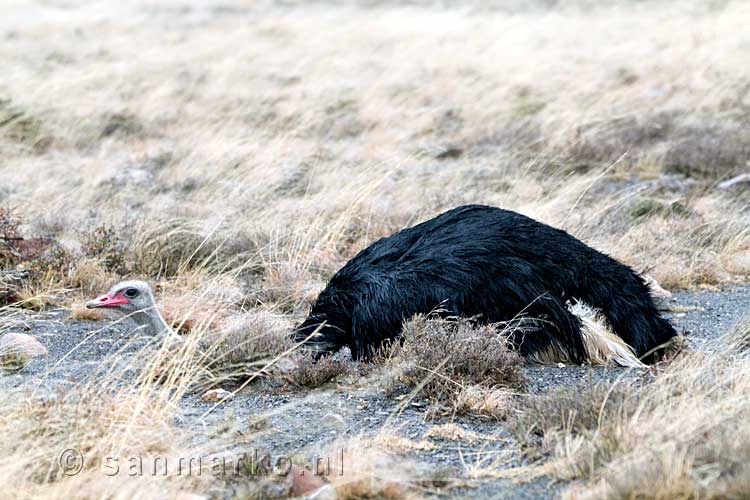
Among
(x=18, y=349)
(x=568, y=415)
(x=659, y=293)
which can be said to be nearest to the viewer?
(x=568, y=415)

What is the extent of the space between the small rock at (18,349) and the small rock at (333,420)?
177cm

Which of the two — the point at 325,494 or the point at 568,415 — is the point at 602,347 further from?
the point at 325,494

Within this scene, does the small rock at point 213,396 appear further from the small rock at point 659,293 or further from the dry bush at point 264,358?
the small rock at point 659,293

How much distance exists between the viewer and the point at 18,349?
18.4ft

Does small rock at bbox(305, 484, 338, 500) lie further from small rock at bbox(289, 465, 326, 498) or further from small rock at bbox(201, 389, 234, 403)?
small rock at bbox(201, 389, 234, 403)

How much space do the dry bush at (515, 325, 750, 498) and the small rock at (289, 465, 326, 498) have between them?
0.85 meters

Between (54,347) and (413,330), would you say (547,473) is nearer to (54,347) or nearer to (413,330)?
(413,330)

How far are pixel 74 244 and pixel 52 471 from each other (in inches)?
166

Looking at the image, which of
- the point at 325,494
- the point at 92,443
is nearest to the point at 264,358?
the point at 92,443

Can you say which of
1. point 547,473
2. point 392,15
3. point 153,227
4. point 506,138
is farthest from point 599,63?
point 547,473

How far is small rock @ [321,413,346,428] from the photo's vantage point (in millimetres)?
4633

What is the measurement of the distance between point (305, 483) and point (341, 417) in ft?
2.92

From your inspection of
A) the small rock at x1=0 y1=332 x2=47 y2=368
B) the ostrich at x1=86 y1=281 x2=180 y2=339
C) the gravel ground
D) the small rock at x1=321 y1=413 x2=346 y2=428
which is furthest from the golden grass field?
the small rock at x1=0 y1=332 x2=47 y2=368

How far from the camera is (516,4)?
96.2 feet
